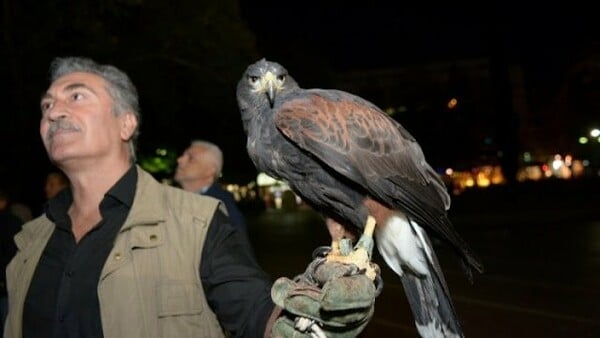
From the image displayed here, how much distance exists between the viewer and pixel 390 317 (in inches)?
304

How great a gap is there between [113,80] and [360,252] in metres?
1.50

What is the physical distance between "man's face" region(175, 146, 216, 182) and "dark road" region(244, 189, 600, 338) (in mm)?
1912

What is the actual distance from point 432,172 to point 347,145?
56cm

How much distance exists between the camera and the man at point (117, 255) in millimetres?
2432

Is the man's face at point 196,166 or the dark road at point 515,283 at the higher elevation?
the man's face at point 196,166

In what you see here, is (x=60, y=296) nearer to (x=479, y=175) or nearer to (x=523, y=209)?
(x=523, y=209)

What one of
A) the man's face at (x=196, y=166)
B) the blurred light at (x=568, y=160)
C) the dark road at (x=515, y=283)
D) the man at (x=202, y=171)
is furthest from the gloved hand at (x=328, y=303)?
the blurred light at (x=568, y=160)

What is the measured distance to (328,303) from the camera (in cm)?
201

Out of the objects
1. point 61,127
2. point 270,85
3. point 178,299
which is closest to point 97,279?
point 178,299

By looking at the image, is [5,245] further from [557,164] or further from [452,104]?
[557,164]

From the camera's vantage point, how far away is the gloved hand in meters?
2.02

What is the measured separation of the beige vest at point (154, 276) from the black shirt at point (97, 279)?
46 millimetres

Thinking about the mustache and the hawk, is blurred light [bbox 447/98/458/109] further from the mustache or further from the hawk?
the mustache

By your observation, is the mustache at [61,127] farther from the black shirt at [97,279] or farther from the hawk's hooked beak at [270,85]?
the hawk's hooked beak at [270,85]
